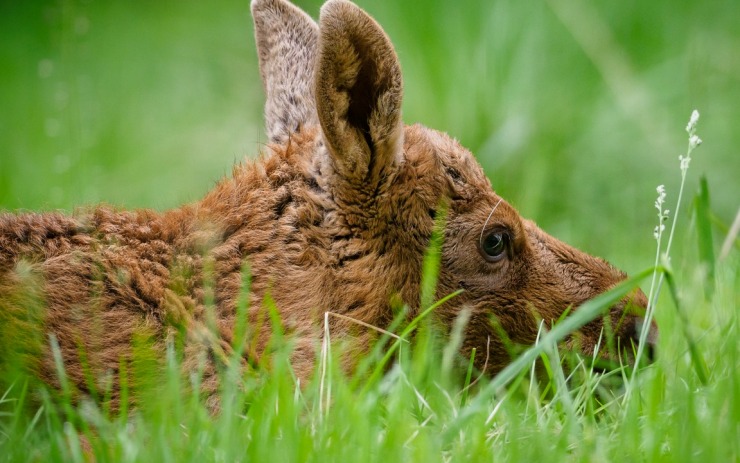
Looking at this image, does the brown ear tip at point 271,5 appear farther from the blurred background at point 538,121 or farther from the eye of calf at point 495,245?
the blurred background at point 538,121

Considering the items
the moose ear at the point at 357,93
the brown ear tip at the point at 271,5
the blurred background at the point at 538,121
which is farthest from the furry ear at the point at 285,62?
the blurred background at the point at 538,121

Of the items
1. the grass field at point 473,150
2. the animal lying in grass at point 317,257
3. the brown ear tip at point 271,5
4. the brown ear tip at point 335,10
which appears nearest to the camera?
the grass field at point 473,150

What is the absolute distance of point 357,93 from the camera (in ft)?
12.0

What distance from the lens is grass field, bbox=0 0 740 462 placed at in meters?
2.71

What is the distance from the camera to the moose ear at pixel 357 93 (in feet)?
11.3

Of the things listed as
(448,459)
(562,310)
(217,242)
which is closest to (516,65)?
(562,310)

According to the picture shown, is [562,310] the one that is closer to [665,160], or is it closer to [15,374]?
[15,374]

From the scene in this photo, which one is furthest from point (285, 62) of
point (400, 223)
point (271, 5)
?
point (400, 223)

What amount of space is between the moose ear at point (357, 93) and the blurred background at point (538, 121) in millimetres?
2291

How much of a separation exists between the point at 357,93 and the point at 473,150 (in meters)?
2.88

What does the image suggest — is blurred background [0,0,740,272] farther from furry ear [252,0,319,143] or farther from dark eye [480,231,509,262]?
dark eye [480,231,509,262]

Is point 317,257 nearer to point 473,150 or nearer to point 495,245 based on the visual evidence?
point 495,245

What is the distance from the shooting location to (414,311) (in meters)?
3.58

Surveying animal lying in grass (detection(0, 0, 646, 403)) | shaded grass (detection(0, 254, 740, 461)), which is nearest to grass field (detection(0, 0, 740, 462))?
shaded grass (detection(0, 254, 740, 461))
